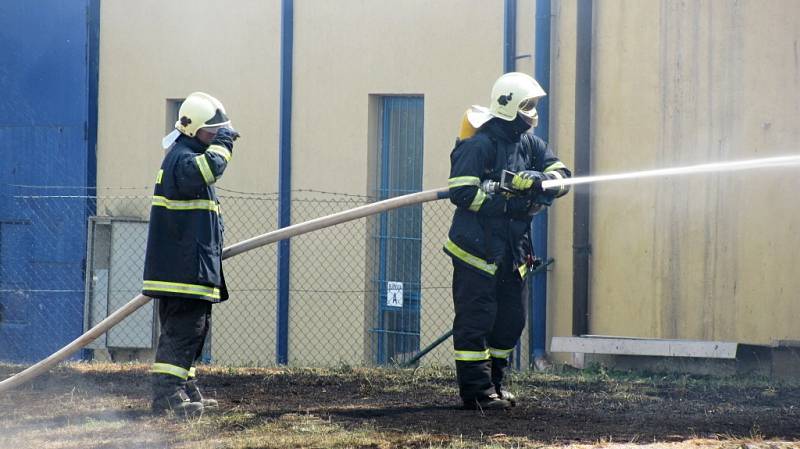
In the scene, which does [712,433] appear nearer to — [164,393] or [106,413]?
[164,393]

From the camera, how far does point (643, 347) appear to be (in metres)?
9.87

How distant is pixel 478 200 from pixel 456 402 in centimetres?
151

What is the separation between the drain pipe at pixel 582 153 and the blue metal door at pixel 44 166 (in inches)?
239

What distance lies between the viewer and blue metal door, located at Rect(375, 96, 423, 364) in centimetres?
1205

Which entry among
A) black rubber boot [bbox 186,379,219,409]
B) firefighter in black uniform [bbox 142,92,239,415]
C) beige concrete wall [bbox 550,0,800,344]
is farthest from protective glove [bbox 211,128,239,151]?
beige concrete wall [bbox 550,0,800,344]

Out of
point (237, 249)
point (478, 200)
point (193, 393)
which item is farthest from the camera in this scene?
point (237, 249)

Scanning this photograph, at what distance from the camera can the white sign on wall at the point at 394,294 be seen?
12.0 metres

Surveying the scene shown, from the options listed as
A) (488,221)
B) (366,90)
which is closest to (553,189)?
(488,221)

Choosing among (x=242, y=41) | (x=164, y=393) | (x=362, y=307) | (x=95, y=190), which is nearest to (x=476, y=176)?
(x=164, y=393)

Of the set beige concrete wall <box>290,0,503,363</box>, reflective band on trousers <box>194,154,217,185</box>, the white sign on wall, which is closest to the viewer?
reflective band on trousers <box>194,154,217,185</box>

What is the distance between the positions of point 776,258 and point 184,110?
16.4ft

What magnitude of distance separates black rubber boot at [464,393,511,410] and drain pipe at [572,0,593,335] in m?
3.10

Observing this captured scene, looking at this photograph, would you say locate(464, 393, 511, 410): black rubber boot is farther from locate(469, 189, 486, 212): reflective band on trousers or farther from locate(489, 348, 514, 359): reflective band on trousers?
locate(469, 189, 486, 212): reflective band on trousers

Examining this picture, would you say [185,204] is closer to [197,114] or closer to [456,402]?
[197,114]
